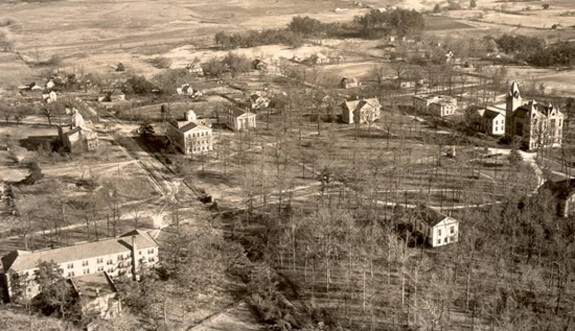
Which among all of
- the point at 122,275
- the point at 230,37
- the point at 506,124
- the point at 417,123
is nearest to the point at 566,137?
the point at 506,124

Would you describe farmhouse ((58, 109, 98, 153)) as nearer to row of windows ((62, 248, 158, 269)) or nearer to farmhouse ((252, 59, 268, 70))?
row of windows ((62, 248, 158, 269))

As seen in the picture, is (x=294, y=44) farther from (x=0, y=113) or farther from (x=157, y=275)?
(x=157, y=275)

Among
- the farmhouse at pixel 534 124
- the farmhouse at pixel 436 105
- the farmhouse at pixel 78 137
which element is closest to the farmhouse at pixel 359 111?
the farmhouse at pixel 436 105

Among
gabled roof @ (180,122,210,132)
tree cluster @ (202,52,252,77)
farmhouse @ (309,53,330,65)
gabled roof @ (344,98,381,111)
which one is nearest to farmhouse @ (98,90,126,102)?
tree cluster @ (202,52,252,77)

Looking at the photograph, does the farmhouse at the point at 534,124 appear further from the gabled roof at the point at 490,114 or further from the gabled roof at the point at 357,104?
the gabled roof at the point at 357,104

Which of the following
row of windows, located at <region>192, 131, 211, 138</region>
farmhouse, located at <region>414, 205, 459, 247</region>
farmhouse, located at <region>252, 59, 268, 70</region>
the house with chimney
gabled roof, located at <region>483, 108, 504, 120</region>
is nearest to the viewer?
the house with chimney

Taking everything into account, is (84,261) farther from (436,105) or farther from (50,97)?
(50,97)

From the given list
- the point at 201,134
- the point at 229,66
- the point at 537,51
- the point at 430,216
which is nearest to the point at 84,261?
the point at 430,216
